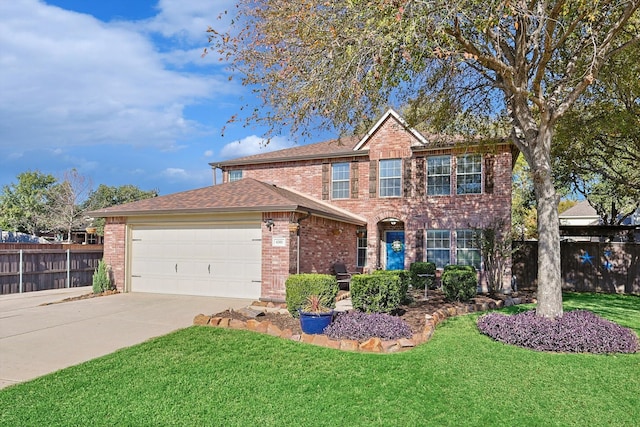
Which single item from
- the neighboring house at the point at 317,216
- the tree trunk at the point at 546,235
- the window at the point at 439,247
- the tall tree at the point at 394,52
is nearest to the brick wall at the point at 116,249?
the neighboring house at the point at 317,216

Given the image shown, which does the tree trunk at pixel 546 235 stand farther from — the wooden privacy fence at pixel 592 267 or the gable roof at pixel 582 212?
the gable roof at pixel 582 212

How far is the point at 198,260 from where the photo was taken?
1317cm

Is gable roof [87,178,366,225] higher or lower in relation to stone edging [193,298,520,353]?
higher

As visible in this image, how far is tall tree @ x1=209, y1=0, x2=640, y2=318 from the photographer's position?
6824mm

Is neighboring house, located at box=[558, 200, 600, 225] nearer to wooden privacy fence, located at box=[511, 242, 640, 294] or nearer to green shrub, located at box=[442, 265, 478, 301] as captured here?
wooden privacy fence, located at box=[511, 242, 640, 294]

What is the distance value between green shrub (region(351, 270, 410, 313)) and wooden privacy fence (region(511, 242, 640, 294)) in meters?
9.92

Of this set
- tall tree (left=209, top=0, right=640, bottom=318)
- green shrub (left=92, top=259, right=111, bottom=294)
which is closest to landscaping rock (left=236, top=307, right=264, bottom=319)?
tall tree (left=209, top=0, right=640, bottom=318)

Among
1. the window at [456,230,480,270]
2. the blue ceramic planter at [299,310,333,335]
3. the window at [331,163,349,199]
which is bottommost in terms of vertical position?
the blue ceramic planter at [299,310,333,335]

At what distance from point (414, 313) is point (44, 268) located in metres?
13.0

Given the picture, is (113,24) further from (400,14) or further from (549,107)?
(549,107)

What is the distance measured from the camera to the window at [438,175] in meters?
16.5

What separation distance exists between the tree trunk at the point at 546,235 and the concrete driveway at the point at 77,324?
7231mm

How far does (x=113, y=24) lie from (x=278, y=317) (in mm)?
8398

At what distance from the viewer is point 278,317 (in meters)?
9.64
